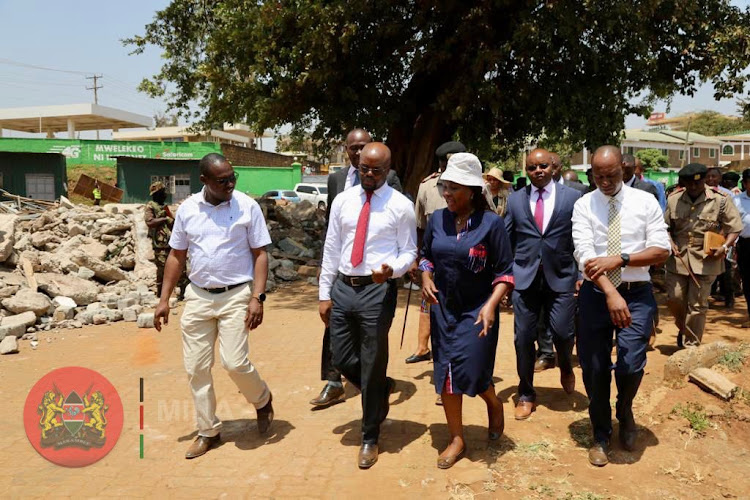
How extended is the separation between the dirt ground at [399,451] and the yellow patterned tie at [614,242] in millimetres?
1170

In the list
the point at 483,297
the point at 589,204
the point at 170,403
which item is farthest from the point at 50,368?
the point at 589,204

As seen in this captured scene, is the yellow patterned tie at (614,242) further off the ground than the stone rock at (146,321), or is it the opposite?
the yellow patterned tie at (614,242)

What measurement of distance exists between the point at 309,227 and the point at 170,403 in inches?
380

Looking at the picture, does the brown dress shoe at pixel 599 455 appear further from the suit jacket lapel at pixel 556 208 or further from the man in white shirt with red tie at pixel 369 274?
the suit jacket lapel at pixel 556 208

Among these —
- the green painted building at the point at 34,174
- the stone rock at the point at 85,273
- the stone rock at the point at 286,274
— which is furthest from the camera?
the green painted building at the point at 34,174

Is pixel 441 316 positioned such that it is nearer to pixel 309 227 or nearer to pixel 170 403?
pixel 170 403

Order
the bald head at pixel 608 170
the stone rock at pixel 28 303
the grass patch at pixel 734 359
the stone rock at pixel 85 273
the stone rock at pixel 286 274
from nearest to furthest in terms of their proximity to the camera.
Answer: the bald head at pixel 608 170, the grass patch at pixel 734 359, the stone rock at pixel 28 303, the stone rock at pixel 85 273, the stone rock at pixel 286 274

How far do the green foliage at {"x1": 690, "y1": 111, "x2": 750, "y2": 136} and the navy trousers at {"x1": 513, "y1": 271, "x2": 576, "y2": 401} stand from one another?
71.9 metres

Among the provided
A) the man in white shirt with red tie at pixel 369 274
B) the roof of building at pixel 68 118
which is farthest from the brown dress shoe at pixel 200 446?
the roof of building at pixel 68 118

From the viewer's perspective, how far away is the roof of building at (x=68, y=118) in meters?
36.7

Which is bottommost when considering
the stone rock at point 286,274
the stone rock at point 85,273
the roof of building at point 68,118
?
the stone rock at point 286,274

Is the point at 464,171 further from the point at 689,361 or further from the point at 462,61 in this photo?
the point at 462,61

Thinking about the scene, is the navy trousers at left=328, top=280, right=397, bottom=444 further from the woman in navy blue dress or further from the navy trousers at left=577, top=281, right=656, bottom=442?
the navy trousers at left=577, top=281, right=656, bottom=442

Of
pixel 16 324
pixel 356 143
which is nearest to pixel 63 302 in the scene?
pixel 16 324
